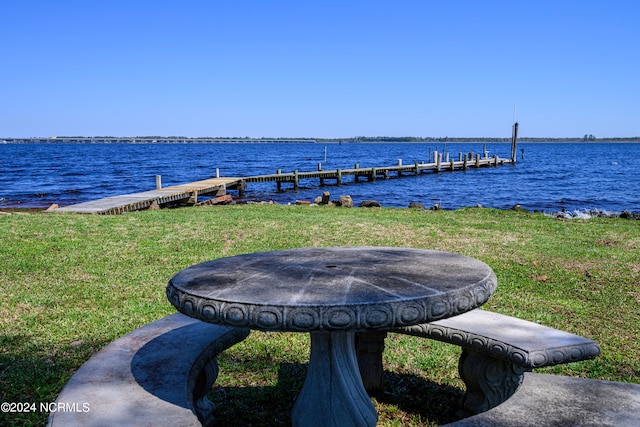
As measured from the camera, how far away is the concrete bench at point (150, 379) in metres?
Result: 2.63

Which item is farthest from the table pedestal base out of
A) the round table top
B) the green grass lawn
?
the green grass lawn

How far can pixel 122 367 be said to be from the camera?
3.27m

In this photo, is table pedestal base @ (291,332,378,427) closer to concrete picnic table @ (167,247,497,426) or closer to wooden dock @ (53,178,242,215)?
concrete picnic table @ (167,247,497,426)

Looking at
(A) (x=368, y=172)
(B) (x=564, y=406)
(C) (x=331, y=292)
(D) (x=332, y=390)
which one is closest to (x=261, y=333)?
(D) (x=332, y=390)

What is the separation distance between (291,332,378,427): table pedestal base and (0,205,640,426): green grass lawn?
71cm

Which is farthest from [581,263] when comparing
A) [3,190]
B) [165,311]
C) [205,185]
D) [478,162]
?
[478,162]

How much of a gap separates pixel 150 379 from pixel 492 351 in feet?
7.55

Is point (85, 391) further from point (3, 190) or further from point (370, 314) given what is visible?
point (3, 190)

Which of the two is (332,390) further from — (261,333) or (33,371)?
(33,371)

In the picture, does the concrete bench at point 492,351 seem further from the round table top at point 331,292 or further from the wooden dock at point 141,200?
the wooden dock at point 141,200

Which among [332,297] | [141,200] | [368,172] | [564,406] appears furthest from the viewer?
[368,172]

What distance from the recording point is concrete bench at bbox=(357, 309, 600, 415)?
3.48m

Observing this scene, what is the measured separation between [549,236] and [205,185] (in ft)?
59.4

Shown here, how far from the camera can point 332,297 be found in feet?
8.52
